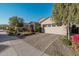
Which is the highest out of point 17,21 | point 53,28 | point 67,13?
point 67,13

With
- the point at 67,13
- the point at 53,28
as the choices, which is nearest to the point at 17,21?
the point at 53,28

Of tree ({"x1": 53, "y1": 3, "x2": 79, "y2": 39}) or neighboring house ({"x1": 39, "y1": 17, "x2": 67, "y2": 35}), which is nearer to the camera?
tree ({"x1": 53, "y1": 3, "x2": 79, "y2": 39})

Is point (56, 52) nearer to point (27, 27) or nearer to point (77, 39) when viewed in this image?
point (77, 39)

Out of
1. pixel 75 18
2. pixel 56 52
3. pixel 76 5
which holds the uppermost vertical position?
pixel 76 5

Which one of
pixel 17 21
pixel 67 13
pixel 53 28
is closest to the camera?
pixel 67 13

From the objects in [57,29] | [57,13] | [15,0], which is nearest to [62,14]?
[57,13]

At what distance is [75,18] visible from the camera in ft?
29.6

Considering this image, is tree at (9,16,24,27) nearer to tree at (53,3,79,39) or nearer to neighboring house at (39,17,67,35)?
neighboring house at (39,17,67,35)

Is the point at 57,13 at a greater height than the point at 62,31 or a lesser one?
greater

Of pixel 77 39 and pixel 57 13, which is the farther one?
pixel 57 13

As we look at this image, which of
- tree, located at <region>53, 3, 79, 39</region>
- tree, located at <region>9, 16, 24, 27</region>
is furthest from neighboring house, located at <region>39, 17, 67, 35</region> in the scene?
tree, located at <region>9, 16, 24, 27</region>

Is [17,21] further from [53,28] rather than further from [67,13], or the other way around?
[67,13]

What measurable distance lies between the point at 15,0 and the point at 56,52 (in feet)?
11.1

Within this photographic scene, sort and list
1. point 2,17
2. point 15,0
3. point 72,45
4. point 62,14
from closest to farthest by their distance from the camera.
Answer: point 15,0 → point 72,45 → point 62,14 → point 2,17
